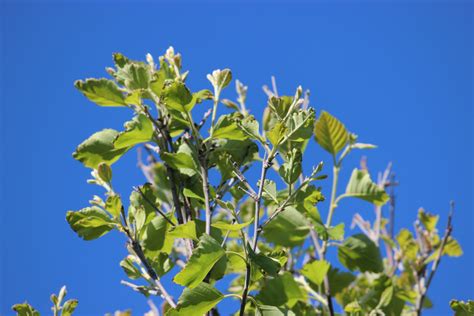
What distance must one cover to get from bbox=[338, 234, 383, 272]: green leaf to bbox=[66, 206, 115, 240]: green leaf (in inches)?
29.5

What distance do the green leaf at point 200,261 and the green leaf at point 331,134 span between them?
83 cm

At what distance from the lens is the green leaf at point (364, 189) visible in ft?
6.11

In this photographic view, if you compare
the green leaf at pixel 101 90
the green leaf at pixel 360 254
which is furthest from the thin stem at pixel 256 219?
the green leaf at pixel 360 254

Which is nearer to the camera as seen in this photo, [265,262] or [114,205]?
[265,262]

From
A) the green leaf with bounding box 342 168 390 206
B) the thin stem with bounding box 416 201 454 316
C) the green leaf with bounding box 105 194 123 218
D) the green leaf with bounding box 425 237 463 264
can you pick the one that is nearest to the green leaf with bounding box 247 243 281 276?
the green leaf with bounding box 105 194 123 218

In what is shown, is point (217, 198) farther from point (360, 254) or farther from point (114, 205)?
point (360, 254)

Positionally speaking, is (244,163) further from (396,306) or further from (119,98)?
(396,306)

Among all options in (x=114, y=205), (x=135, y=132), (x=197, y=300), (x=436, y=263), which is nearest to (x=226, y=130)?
(x=135, y=132)

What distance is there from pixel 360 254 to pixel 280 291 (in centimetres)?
31

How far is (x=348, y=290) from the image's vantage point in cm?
192

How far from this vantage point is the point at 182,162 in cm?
145

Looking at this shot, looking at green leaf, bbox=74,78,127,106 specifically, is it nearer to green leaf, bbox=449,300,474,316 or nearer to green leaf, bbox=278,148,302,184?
green leaf, bbox=278,148,302,184

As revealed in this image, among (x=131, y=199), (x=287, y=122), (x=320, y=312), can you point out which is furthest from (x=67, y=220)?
(x=320, y=312)

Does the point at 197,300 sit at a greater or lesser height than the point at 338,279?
lesser
